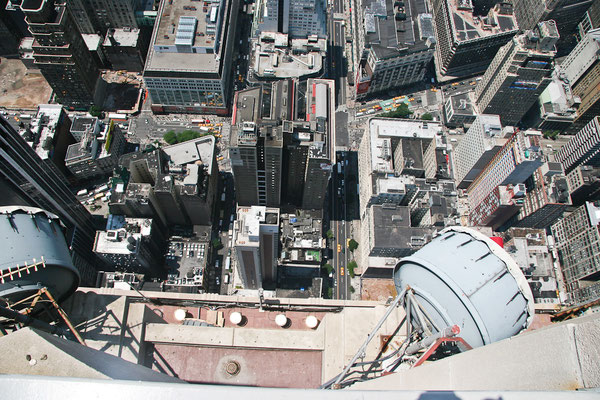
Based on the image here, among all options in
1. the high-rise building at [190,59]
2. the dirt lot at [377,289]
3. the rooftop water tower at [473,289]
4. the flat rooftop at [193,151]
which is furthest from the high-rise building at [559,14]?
the rooftop water tower at [473,289]

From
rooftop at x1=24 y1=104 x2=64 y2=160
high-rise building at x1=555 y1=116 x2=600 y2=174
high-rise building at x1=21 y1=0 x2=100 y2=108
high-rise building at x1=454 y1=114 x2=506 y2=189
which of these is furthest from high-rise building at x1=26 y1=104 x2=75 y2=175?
high-rise building at x1=555 y1=116 x2=600 y2=174

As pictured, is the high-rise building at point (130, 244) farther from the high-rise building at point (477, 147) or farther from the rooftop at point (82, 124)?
the high-rise building at point (477, 147)

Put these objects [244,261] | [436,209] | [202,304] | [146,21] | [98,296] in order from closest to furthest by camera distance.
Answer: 1. [98,296]
2. [202,304]
3. [244,261]
4. [436,209]
5. [146,21]

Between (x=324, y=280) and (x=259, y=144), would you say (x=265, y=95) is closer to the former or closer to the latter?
(x=259, y=144)

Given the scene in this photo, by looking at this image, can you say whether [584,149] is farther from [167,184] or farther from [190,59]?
[190,59]

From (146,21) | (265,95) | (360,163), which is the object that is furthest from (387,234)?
(146,21)

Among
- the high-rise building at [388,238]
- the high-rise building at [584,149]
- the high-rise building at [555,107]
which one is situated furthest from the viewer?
the high-rise building at [555,107]

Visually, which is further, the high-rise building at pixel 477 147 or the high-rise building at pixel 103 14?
the high-rise building at pixel 103 14

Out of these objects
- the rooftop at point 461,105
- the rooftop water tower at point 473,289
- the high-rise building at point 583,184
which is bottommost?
the rooftop water tower at point 473,289
